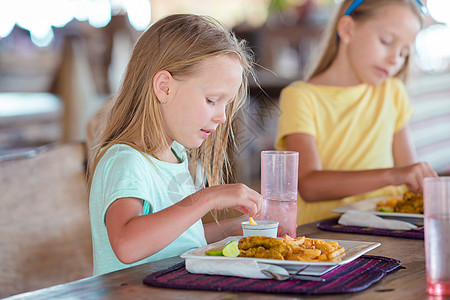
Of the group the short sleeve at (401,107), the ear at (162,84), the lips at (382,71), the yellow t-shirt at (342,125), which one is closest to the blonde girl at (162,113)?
the ear at (162,84)

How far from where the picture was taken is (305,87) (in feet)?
6.48

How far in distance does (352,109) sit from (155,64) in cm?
95

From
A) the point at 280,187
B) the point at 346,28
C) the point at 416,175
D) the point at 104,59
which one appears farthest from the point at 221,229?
the point at 104,59

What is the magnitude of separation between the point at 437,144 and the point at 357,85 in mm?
2089

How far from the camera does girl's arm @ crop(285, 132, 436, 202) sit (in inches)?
61.4

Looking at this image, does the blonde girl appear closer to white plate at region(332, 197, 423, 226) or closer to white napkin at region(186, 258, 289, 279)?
white napkin at region(186, 258, 289, 279)

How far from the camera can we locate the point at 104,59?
17.6 feet

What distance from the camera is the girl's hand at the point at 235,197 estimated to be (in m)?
1.06

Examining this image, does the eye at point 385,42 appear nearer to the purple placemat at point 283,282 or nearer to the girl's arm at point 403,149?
the girl's arm at point 403,149

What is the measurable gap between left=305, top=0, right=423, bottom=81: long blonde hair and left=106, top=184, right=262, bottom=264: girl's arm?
106 cm

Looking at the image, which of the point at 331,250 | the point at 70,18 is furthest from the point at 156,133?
the point at 70,18

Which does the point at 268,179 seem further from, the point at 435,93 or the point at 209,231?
the point at 435,93

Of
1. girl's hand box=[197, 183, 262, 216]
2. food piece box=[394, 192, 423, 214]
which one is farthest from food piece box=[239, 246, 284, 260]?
food piece box=[394, 192, 423, 214]

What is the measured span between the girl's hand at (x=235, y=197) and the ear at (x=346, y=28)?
1.05 metres
